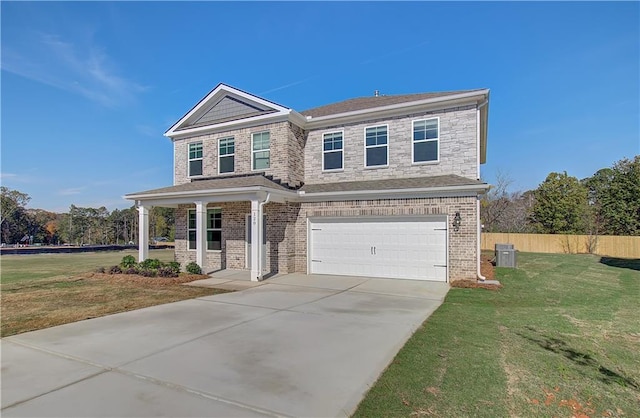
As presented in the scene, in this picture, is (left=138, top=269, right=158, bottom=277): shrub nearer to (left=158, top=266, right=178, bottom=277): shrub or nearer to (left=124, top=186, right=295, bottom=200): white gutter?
(left=158, top=266, right=178, bottom=277): shrub

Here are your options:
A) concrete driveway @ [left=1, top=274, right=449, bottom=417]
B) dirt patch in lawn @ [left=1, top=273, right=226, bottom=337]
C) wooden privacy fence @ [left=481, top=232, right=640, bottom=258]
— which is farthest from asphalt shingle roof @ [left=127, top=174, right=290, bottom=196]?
wooden privacy fence @ [left=481, top=232, right=640, bottom=258]

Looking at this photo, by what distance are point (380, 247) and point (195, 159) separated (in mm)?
9265

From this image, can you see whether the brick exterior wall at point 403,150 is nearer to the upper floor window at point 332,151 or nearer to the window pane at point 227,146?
the upper floor window at point 332,151

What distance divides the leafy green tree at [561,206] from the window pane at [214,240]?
26672 mm

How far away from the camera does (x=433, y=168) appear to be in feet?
40.6

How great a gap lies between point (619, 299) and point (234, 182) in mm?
12300

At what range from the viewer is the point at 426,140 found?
40.7 feet

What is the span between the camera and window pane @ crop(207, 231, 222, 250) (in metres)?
15.0

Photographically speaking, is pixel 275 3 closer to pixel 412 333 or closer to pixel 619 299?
pixel 412 333

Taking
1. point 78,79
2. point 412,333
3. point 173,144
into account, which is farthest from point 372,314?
point 78,79

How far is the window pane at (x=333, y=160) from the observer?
13872 millimetres

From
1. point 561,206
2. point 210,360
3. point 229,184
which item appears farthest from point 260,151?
point 561,206

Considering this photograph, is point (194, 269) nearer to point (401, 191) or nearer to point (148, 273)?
point (148, 273)

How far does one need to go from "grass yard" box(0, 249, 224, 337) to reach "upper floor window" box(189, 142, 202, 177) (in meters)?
5.46
